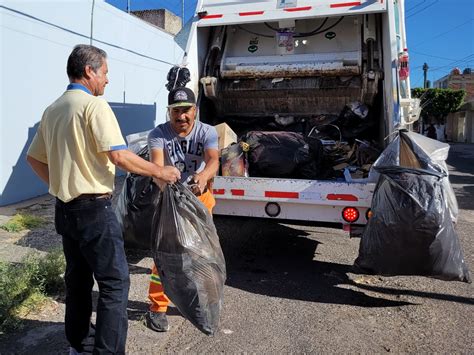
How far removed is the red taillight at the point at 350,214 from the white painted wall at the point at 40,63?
267 centimetres

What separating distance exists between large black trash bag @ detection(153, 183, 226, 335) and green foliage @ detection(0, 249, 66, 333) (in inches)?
42.9

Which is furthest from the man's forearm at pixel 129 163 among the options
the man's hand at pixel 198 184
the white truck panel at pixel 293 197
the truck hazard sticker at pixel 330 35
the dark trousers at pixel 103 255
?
the truck hazard sticker at pixel 330 35

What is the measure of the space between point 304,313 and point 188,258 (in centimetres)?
119

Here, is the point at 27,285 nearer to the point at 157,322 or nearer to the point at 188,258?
the point at 157,322

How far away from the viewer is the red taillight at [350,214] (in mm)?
3604

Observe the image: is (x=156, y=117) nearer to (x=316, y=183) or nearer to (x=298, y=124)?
(x=298, y=124)

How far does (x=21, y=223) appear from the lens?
533cm

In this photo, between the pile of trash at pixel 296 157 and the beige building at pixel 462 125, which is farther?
the beige building at pixel 462 125

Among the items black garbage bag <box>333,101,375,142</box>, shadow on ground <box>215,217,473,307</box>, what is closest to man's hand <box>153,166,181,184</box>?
shadow on ground <box>215,217,473,307</box>

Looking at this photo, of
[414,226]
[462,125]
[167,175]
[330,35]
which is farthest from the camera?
[462,125]

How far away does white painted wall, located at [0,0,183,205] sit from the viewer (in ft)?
20.8

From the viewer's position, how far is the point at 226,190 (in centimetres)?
384

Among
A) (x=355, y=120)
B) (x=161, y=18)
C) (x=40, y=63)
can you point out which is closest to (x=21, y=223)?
(x=40, y=63)

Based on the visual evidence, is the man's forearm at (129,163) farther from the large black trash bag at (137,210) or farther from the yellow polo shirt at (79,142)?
the large black trash bag at (137,210)
